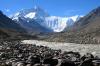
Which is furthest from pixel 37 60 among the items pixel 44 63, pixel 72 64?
pixel 72 64

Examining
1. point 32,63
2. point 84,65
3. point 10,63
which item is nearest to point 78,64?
point 84,65

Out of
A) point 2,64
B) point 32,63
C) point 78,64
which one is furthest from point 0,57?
point 78,64

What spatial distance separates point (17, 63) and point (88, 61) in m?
5.93

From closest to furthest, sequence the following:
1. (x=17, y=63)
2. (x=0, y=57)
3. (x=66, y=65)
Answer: (x=66, y=65) < (x=17, y=63) < (x=0, y=57)

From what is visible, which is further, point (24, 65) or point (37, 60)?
point (37, 60)

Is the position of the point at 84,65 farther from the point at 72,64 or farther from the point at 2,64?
the point at 2,64

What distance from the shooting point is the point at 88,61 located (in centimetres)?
2514

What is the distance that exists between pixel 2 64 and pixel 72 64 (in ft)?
20.3

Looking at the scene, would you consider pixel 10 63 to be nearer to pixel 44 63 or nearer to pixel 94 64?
pixel 44 63

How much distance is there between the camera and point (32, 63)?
24.6 metres

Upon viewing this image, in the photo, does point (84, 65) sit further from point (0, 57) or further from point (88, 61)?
point (0, 57)

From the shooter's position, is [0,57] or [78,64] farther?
[0,57]

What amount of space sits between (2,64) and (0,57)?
5.50 meters

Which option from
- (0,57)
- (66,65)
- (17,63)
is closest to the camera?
(66,65)
